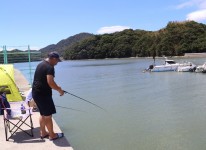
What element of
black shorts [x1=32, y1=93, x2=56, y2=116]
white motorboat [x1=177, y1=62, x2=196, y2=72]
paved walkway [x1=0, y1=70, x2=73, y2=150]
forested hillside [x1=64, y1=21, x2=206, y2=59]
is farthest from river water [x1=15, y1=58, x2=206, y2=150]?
forested hillside [x1=64, y1=21, x2=206, y2=59]

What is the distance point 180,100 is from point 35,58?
380 inches

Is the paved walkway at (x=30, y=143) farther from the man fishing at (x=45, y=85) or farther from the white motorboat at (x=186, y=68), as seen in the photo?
the white motorboat at (x=186, y=68)

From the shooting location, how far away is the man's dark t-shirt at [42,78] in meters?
6.88

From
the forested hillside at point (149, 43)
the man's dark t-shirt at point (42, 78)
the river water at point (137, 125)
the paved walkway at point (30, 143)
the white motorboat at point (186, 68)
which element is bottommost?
the river water at point (137, 125)

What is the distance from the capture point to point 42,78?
6.93 m

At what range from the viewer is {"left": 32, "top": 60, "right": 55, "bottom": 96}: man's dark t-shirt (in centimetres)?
688

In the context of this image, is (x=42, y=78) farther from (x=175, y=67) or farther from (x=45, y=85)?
(x=175, y=67)

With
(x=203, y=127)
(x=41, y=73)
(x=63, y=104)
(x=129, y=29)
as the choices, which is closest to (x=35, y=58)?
(x=63, y=104)

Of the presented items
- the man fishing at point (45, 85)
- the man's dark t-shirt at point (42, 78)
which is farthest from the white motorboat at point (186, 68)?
the man's dark t-shirt at point (42, 78)

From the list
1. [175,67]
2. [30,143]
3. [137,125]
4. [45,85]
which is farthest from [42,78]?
[175,67]

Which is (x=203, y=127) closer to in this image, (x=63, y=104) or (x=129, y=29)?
(x=63, y=104)

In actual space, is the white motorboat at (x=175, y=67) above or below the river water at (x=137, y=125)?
above

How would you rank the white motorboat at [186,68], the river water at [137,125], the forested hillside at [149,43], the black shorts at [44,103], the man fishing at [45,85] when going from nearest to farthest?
the man fishing at [45,85] < the black shorts at [44,103] < the river water at [137,125] < the white motorboat at [186,68] < the forested hillside at [149,43]

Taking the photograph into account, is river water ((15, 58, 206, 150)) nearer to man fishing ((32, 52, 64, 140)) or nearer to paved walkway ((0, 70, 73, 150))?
paved walkway ((0, 70, 73, 150))
